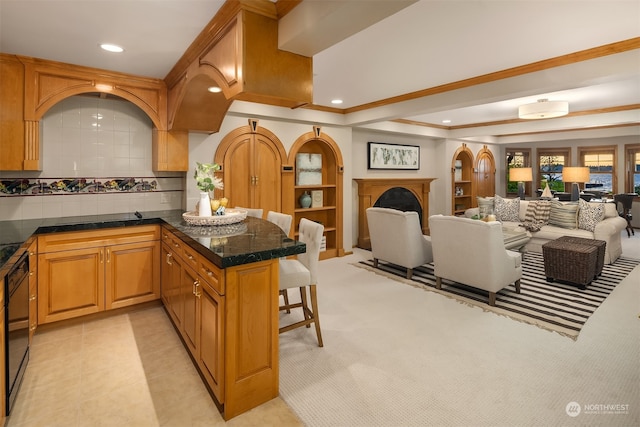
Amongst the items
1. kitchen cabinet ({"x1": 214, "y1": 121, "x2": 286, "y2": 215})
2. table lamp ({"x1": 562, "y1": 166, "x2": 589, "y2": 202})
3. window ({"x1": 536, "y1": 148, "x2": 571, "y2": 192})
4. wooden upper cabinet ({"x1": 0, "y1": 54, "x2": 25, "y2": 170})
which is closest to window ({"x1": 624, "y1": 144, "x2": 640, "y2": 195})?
window ({"x1": 536, "y1": 148, "x2": 571, "y2": 192})

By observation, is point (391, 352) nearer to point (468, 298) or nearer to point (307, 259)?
point (307, 259)

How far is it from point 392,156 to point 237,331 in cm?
574

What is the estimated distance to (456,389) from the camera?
7.23 ft

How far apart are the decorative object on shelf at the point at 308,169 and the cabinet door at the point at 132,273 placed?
265 centimetres

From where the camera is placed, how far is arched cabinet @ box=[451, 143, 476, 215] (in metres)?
8.52

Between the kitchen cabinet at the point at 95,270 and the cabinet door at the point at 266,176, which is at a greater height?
the cabinet door at the point at 266,176

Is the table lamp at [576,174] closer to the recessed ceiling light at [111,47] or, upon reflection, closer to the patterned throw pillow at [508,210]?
the patterned throw pillow at [508,210]

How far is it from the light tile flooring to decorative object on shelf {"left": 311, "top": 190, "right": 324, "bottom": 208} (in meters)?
3.15

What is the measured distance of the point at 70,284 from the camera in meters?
3.05

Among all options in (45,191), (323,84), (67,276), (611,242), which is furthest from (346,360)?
(611,242)

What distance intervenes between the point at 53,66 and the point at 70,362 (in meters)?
2.57

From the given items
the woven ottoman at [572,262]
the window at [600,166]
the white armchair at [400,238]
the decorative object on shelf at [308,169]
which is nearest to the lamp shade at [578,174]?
the window at [600,166]

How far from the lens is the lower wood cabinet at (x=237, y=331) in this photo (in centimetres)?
192

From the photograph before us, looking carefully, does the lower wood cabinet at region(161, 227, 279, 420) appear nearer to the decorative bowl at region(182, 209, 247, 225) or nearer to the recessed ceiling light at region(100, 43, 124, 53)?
the decorative bowl at region(182, 209, 247, 225)
